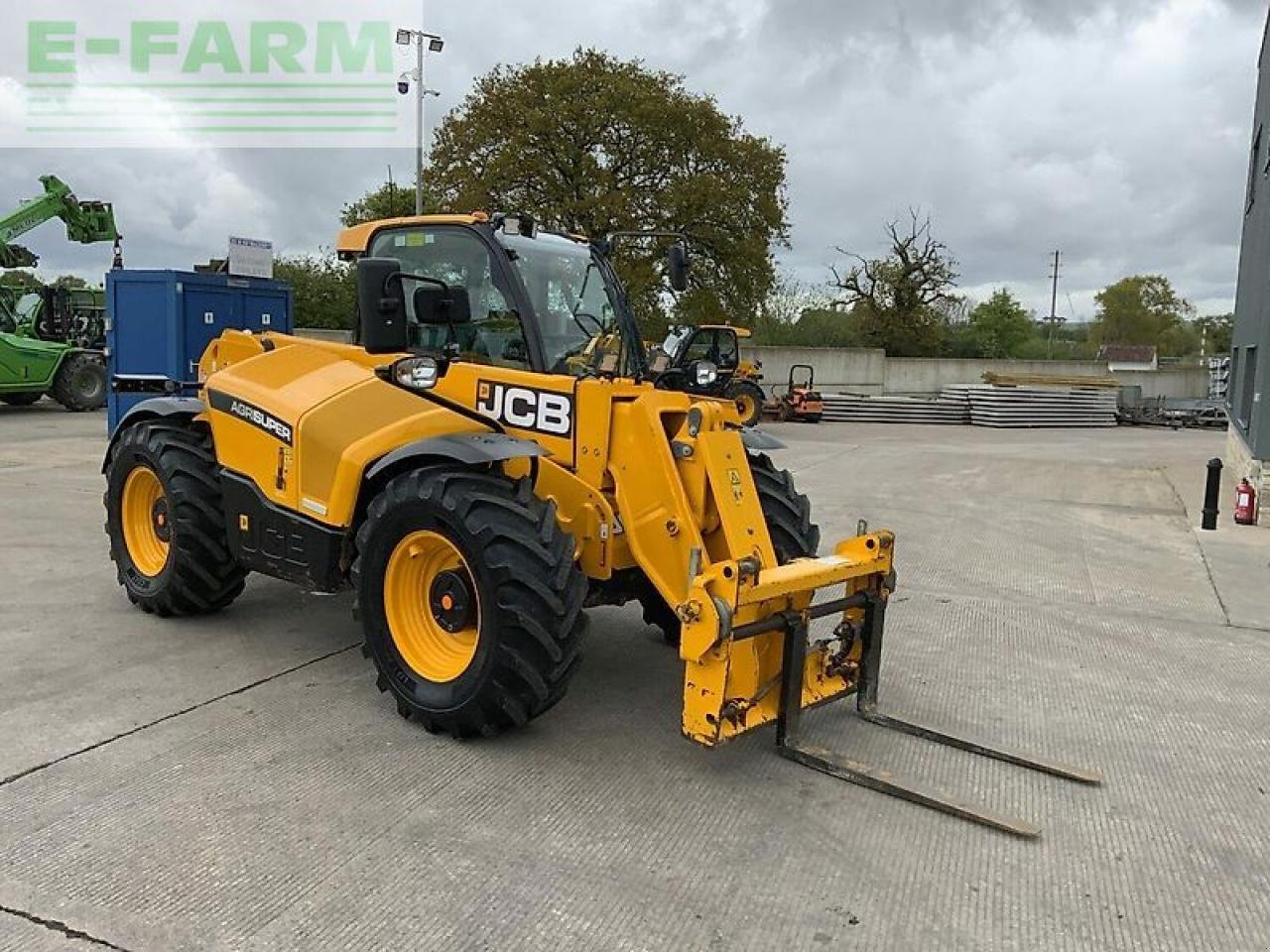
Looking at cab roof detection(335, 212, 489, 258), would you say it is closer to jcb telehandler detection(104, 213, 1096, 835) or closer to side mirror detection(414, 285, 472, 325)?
jcb telehandler detection(104, 213, 1096, 835)

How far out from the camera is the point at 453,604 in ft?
13.3

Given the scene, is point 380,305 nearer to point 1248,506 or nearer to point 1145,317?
point 1248,506

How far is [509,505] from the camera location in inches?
150

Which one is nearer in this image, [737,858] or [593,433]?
[737,858]

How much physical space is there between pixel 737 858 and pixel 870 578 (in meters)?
1.40

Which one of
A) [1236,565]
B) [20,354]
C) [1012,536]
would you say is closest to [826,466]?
[1012,536]

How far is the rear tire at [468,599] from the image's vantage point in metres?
3.72

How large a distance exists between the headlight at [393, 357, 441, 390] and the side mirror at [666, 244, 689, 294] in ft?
6.16

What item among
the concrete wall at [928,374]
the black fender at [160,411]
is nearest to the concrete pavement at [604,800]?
the black fender at [160,411]

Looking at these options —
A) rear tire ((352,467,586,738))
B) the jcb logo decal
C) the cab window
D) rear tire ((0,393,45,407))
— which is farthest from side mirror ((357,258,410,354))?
rear tire ((0,393,45,407))

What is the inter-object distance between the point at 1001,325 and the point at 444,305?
1909 inches

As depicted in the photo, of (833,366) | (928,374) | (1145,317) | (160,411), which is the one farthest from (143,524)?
(1145,317)

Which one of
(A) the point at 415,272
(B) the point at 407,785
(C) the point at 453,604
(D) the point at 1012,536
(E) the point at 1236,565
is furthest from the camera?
(D) the point at 1012,536

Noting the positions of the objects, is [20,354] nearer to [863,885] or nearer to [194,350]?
[194,350]
